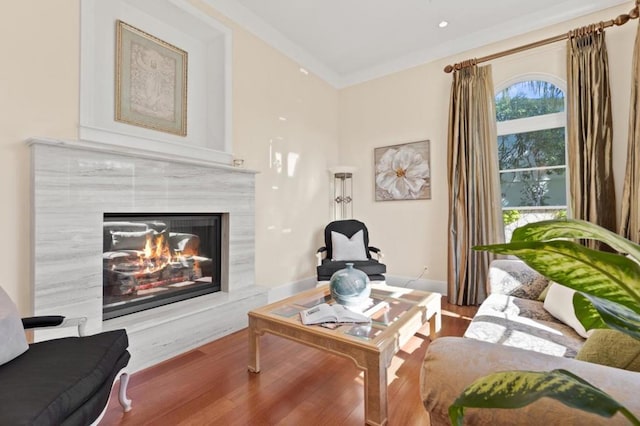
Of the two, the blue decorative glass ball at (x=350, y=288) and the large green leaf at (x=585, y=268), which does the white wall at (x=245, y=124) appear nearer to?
the blue decorative glass ball at (x=350, y=288)

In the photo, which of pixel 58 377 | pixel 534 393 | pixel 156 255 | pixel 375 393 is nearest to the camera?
pixel 534 393

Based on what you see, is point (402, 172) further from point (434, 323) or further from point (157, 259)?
point (157, 259)

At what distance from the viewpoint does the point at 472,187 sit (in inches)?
134

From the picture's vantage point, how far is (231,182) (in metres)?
2.93

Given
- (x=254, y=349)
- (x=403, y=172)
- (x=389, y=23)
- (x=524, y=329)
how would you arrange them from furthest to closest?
(x=403, y=172), (x=389, y=23), (x=254, y=349), (x=524, y=329)

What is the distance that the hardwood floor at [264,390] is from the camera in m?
1.56

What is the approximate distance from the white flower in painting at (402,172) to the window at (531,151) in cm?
90

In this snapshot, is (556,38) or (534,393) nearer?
(534,393)

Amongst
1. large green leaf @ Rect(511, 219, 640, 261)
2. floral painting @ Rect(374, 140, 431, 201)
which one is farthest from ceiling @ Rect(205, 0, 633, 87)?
large green leaf @ Rect(511, 219, 640, 261)

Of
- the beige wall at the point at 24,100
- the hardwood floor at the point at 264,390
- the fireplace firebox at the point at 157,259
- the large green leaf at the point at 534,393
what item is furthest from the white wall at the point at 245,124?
the large green leaf at the point at 534,393

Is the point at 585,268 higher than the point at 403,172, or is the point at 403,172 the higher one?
the point at 403,172

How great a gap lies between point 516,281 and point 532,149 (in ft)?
6.03

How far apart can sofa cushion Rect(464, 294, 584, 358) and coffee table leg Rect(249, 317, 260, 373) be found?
4.11 ft

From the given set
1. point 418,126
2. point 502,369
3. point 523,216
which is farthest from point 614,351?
point 418,126
